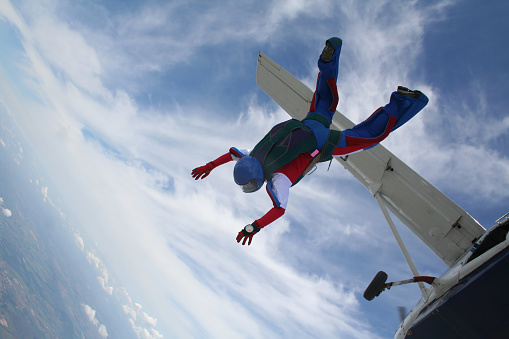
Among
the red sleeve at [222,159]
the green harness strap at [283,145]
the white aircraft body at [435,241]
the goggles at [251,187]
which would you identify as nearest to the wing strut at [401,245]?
the white aircraft body at [435,241]

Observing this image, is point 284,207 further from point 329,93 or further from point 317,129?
point 329,93

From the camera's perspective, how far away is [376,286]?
2389mm

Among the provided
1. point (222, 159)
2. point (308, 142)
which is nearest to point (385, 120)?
point (308, 142)

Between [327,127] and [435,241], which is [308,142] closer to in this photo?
[327,127]

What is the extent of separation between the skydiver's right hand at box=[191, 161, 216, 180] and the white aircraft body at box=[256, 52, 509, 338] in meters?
1.97

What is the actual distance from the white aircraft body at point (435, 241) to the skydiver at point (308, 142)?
938 mm

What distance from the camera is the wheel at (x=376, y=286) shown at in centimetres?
238

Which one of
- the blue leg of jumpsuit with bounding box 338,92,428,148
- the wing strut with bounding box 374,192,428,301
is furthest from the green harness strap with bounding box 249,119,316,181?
the wing strut with bounding box 374,192,428,301

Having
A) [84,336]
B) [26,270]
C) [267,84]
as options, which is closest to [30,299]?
[26,270]

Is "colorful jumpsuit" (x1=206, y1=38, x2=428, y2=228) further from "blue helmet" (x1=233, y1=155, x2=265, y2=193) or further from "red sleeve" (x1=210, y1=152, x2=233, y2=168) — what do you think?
"blue helmet" (x1=233, y1=155, x2=265, y2=193)

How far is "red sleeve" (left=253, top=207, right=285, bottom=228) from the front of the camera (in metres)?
2.22

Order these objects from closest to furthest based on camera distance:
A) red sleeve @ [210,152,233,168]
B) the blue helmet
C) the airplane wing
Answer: the blue helmet, red sleeve @ [210,152,233,168], the airplane wing

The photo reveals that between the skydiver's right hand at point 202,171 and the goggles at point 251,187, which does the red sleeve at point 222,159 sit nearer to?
the skydiver's right hand at point 202,171

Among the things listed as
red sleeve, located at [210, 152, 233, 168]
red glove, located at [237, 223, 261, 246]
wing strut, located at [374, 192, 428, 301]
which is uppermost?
wing strut, located at [374, 192, 428, 301]
